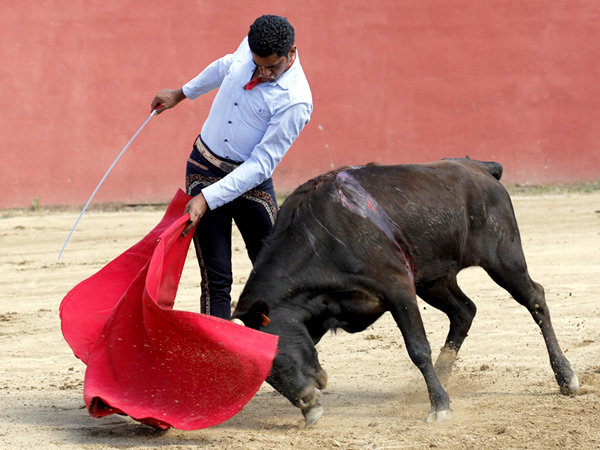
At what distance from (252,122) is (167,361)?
1.19 m

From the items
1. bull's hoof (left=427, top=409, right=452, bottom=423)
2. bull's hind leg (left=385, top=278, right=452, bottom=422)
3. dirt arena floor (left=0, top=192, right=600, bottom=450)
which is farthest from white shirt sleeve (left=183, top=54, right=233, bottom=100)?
bull's hoof (left=427, top=409, right=452, bottom=423)

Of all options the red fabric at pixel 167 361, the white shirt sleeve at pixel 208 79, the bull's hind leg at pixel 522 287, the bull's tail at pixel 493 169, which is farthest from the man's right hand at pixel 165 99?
the bull's hind leg at pixel 522 287

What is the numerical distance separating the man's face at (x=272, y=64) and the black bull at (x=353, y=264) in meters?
0.58

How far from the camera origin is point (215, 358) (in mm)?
3744

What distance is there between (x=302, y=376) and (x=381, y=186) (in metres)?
1.04

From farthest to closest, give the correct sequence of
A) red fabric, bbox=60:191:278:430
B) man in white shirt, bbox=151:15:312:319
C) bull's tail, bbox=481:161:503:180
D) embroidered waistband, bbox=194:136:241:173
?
bull's tail, bbox=481:161:503:180 → embroidered waistband, bbox=194:136:241:173 → man in white shirt, bbox=151:15:312:319 → red fabric, bbox=60:191:278:430

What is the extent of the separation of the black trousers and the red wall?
6938 millimetres

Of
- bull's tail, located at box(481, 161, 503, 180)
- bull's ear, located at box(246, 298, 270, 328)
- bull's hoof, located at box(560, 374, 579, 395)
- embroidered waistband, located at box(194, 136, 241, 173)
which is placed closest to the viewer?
bull's ear, located at box(246, 298, 270, 328)

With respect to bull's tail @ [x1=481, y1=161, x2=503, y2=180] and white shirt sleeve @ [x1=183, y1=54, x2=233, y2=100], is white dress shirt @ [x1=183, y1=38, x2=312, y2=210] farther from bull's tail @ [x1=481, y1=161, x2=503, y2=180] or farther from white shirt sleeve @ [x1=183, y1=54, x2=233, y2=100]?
bull's tail @ [x1=481, y1=161, x2=503, y2=180]

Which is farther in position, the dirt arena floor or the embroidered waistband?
the embroidered waistband

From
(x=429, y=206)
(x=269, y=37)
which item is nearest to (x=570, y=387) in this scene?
(x=429, y=206)

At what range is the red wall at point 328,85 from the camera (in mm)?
10953

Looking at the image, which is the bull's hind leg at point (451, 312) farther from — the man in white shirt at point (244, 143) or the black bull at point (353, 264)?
the man in white shirt at point (244, 143)

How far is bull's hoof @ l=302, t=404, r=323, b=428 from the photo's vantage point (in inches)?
155
